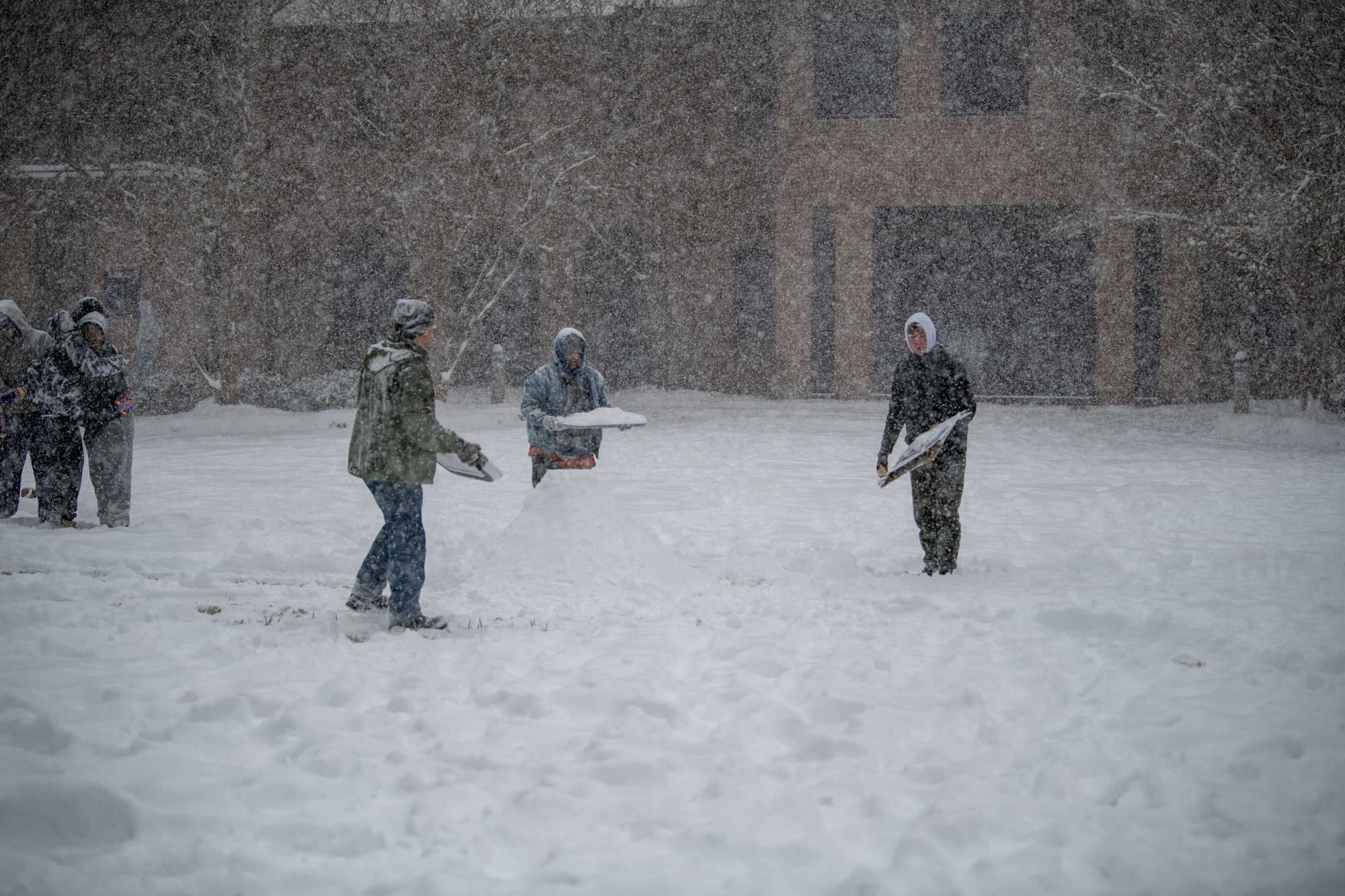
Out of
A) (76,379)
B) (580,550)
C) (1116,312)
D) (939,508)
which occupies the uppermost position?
(1116,312)

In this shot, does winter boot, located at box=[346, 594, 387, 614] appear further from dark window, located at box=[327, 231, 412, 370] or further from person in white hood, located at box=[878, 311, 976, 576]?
dark window, located at box=[327, 231, 412, 370]

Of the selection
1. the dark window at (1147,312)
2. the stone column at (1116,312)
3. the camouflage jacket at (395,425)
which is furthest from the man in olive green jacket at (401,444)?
the dark window at (1147,312)

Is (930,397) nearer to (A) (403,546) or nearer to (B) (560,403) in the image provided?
(B) (560,403)

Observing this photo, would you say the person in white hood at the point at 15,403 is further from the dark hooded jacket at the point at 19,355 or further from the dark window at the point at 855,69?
the dark window at the point at 855,69

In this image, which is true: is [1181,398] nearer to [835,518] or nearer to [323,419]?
[835,518]

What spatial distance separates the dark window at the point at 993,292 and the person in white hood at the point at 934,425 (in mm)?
14307

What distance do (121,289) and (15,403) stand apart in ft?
52.3

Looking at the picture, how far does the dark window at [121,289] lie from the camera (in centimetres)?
2084

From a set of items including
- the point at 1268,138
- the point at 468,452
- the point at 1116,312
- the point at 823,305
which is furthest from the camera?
the point at 823,305

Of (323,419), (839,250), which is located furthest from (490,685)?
(839,250)

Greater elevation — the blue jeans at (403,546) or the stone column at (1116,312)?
the stone column at (1116,312)

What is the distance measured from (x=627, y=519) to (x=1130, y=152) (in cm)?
1658

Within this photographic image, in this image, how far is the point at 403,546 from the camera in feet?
15.9

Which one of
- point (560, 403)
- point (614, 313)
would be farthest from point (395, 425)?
point (614, 313)
